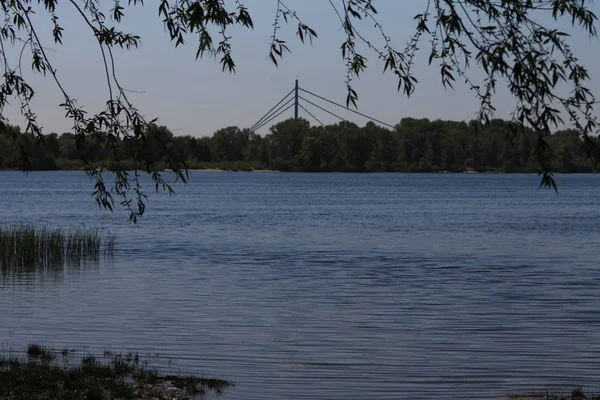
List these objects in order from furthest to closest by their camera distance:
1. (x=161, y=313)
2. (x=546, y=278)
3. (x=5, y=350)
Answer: (x=546, y=278), (x=161, y=313), (x=5, y=350)

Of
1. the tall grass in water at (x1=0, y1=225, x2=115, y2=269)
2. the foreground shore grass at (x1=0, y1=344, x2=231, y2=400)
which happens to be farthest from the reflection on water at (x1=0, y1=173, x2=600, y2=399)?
the tall grass in water at (x1=0, y1=225, x2=115, y2=269)

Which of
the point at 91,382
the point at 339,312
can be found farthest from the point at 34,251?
the point at 91,382

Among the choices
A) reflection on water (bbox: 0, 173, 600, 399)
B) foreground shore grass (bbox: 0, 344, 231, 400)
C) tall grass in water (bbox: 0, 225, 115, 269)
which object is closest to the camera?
foreground shore grass (bbox: 0, 344, 231, 400)

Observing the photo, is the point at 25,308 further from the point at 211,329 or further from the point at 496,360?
the point at 496,360

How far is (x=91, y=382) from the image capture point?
13.8 metres

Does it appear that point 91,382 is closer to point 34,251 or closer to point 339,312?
point 339,312

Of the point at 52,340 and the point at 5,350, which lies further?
the point at 52,340

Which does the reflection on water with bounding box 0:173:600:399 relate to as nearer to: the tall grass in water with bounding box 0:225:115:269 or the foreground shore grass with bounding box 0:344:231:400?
the foreground shore grass with bounding box 0:344:231:400

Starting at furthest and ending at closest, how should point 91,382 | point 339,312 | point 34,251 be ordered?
point 34,251 < point 339,312 < point 91,382

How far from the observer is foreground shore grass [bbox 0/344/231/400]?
1305 cm

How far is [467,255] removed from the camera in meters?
44.3

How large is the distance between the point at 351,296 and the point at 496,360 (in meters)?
10.2

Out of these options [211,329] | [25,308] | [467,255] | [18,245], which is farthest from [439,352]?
[467,255]

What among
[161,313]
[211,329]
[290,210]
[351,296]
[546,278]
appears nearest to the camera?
[211,329]
